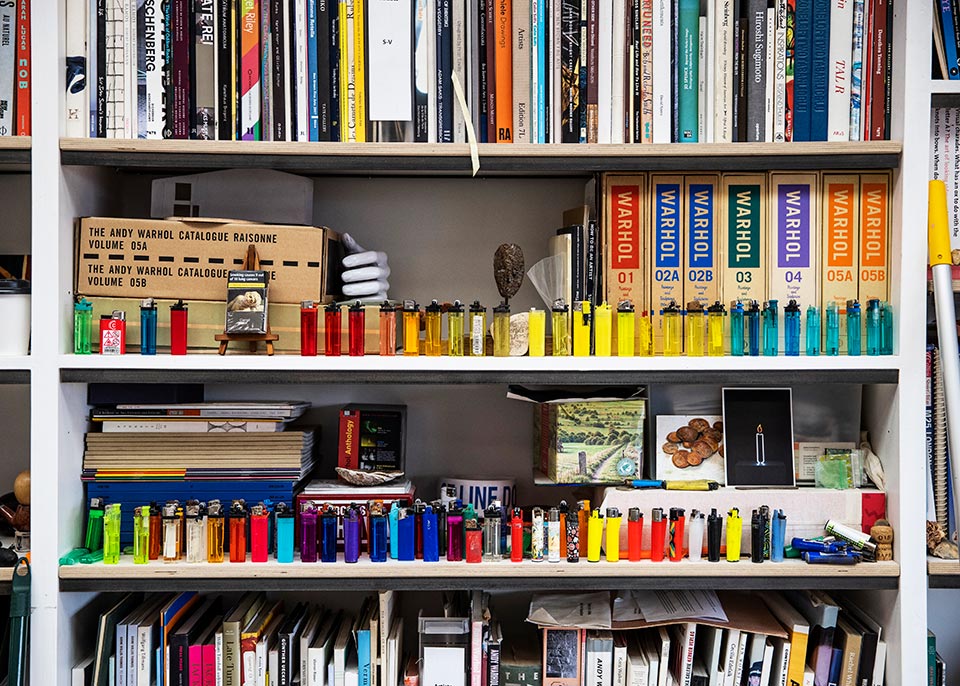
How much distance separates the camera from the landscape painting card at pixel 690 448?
5.59ft

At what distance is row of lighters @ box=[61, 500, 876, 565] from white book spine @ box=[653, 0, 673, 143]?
0.73m

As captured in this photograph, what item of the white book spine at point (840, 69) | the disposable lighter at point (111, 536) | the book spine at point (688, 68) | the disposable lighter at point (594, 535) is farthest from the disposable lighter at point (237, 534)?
the white book spine at point (840, 69)

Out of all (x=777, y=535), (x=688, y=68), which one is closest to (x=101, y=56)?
(x=688, y=68)

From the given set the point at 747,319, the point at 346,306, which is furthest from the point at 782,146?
the point at 346,306

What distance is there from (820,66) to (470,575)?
3.83 ft

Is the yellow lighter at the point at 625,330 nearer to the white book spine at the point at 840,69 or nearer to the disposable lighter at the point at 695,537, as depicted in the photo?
the disposable lighter at the point at 695,537

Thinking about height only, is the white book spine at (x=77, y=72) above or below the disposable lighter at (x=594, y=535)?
above

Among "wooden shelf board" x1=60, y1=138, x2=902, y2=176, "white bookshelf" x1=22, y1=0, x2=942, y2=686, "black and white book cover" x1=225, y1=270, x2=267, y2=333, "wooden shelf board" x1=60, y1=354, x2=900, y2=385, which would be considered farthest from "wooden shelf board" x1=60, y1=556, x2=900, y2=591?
"wooden shelf board" x1=60, y1=138, x2=902, y2=176

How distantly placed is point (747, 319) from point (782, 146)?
0.33 meters

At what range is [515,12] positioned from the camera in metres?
1.60

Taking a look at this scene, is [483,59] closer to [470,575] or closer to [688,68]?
[688,68]

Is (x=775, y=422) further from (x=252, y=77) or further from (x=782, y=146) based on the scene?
(x=252, y=77)

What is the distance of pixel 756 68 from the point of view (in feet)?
5.27

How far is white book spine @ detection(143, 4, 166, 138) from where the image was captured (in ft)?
5.24
